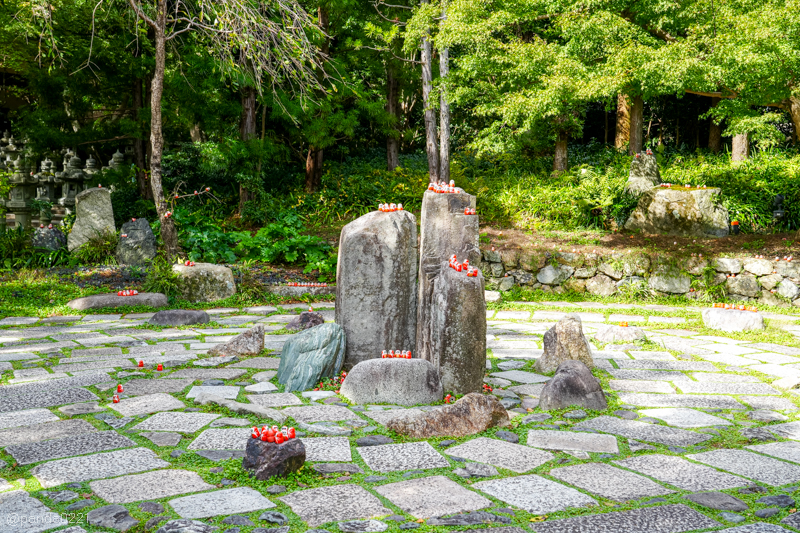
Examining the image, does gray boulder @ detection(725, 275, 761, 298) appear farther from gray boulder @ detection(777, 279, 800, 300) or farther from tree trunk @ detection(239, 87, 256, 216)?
tree trunk @ detection(239, 87, 256, 216)

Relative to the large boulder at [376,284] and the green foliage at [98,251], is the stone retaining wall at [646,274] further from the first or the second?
the green foliage at [98,251]

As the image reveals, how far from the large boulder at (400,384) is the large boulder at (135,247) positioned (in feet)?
24.6

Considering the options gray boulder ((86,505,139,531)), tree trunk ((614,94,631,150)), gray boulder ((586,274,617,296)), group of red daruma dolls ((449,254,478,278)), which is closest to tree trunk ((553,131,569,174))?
tree trunk ((614,94,631,150))

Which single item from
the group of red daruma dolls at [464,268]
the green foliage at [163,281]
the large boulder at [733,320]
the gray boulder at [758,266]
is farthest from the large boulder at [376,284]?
the gray boulder at [758,266]

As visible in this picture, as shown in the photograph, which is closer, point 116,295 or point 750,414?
point 750,414

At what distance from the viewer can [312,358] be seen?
5129 millimetres

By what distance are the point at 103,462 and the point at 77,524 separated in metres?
0.76

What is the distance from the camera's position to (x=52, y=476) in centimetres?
326

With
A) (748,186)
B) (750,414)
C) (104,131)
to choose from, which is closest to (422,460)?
(750,414)

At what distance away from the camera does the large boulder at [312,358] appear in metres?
5.05

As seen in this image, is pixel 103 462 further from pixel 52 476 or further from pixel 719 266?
pixel 719 266

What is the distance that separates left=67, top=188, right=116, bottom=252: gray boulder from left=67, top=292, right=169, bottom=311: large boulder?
3.41 metres

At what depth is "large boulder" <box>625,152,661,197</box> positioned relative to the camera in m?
12.7

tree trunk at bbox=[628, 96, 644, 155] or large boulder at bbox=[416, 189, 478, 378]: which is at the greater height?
tree trunk at bbox=[628, 96, 644, 155]
